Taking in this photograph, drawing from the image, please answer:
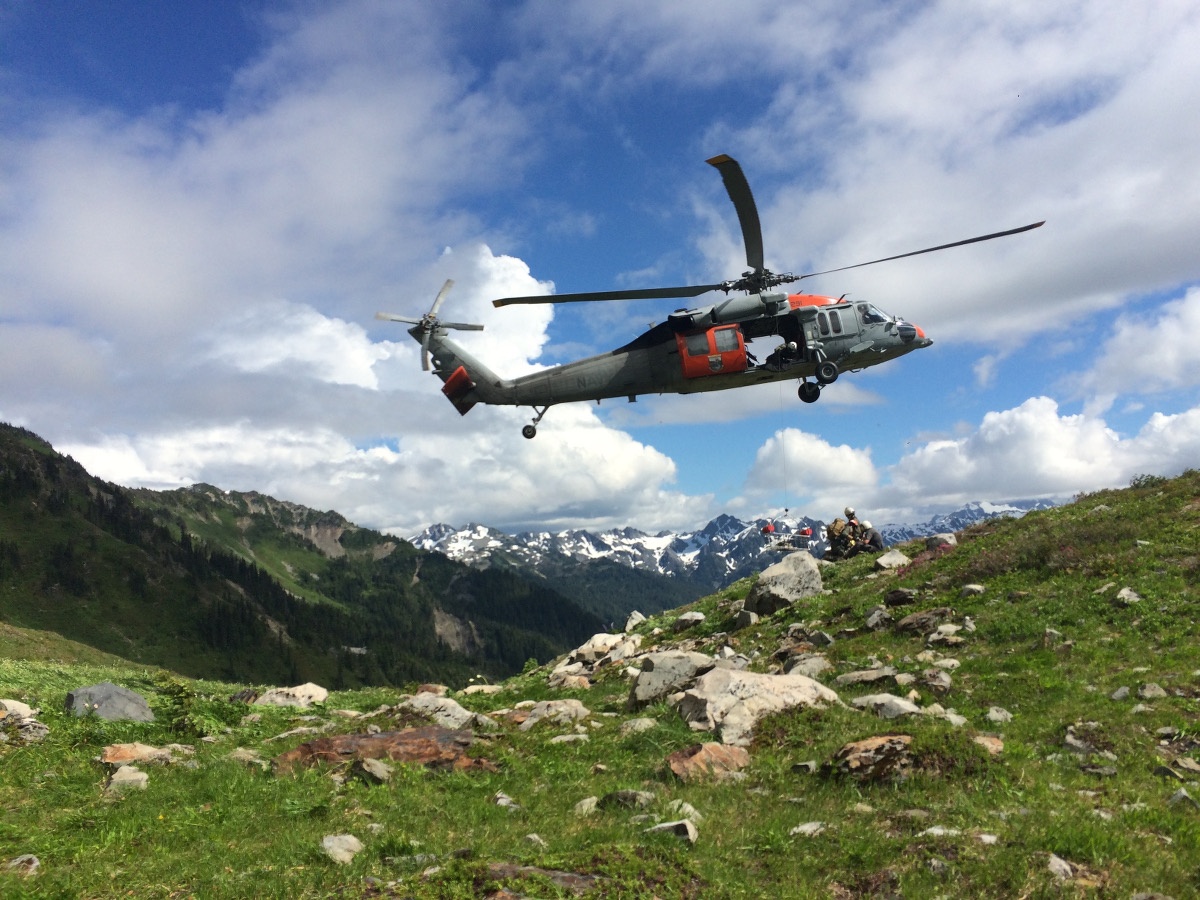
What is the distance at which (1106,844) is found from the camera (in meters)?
7.34

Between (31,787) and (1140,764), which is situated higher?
(31,787)

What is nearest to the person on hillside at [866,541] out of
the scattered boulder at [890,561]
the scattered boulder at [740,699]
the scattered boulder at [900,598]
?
the scattered boulder at [890,561]

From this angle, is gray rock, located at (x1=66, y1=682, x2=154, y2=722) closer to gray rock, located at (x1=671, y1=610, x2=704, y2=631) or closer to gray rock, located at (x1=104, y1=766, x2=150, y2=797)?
gray rock, located at (x1=104, y1=766, x2=150, y2=797)

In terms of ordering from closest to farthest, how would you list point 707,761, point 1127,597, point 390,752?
point 707,761 → point 390,752 → point 1127,597

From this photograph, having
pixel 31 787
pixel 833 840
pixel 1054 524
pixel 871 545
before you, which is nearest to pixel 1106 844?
pixel 833 840

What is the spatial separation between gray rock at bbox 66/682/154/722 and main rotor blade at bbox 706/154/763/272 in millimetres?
18425

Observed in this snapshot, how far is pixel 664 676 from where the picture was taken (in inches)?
616

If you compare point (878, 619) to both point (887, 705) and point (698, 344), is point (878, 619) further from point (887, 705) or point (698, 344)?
point (698, 344)

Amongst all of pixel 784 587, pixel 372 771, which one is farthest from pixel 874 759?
pixel 784 587

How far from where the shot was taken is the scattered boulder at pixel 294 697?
711 inches

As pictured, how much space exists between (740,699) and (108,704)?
39.0 ft

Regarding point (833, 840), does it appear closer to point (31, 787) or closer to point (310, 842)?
point (310, 842)

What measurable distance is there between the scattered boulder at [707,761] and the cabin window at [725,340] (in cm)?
1632

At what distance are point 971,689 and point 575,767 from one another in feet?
26.4
